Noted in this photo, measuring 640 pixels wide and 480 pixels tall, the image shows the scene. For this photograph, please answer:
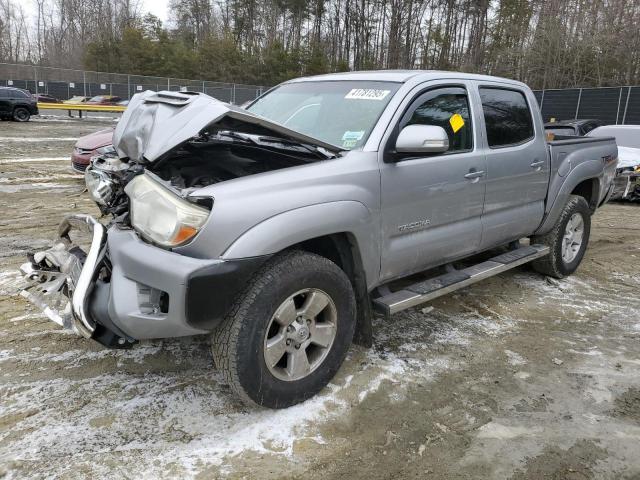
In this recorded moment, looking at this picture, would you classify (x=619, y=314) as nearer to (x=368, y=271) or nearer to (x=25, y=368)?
(x=368, y=271)

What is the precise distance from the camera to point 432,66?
48.4 m

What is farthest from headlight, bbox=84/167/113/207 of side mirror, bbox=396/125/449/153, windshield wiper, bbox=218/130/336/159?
side mirror, bbox=396/125/449/153

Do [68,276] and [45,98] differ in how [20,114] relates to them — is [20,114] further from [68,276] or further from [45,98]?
Result: [68,276]

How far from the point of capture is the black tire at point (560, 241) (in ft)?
16.5

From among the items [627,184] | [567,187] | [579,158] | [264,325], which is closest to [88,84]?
[627,184]

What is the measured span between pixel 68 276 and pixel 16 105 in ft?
77.3

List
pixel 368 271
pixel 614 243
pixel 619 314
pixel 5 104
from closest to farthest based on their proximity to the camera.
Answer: pixel 368 271, pixel 619 314, pixel 614 243, pixel 5 104

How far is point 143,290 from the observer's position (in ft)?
8.30

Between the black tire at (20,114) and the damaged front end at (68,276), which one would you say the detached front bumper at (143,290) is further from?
the black tire at (20,114)

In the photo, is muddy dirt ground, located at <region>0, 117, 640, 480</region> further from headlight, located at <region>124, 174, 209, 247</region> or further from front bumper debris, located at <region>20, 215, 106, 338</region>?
headlight, located at <region>124, 174, 209, 247</region>

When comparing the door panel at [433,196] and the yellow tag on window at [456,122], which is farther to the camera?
the yellow tag on window at [456,122]

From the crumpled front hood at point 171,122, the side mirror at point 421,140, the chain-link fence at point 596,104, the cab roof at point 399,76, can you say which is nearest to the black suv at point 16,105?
the cab roof at point 399,76

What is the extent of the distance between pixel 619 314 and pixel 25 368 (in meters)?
4.65

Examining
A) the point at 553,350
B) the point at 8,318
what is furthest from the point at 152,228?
the point at 553,350
